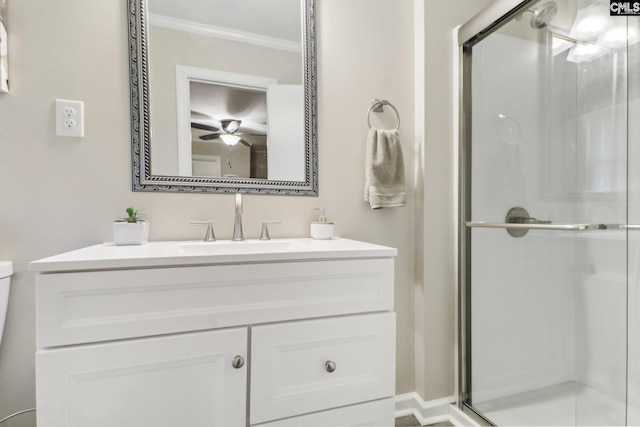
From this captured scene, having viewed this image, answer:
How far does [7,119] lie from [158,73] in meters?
0.48

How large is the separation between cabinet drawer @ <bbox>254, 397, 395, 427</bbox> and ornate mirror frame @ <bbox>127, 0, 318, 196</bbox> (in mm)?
776

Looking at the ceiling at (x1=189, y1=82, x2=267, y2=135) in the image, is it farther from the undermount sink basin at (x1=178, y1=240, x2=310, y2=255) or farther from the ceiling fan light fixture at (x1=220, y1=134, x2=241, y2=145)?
the undermount sink basin at (x1=178, y1=240, x2=310, y2=255)

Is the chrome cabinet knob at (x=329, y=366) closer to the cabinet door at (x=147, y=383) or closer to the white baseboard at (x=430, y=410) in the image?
the cabinet door at (x=147, y=383)

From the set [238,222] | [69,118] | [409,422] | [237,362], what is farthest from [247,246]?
[409,422]

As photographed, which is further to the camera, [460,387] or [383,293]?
[460,387]

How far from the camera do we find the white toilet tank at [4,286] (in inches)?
36.7

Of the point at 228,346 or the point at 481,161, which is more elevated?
the point at 481,161

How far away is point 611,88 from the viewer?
110cm

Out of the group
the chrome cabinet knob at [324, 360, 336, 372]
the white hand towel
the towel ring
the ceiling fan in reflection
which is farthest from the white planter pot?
the towel ring

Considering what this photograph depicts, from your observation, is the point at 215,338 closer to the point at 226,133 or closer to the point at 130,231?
the point at 130,231

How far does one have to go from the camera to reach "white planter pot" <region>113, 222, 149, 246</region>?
3.22 ft

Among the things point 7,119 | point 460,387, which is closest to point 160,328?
point 7,119

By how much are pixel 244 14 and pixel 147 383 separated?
131 centimetres

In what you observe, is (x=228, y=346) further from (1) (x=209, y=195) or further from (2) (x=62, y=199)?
(2) (x=62, y=199)
